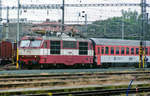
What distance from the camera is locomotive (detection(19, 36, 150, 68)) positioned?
81.6ft

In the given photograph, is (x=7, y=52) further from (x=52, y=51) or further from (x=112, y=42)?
(x=112, y=42)

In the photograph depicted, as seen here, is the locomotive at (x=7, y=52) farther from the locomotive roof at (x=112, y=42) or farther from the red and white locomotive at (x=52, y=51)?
the locomotive roof at (x=112, y=42)

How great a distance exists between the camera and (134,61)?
30.8 m

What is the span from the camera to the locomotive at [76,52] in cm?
2488

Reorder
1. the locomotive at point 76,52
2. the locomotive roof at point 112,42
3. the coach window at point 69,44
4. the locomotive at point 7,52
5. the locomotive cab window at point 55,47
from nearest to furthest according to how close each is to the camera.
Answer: the locomotive at point 76,52 → the locomotive cab window at point 55,47 → the coach window at point 69,44 → the locomotive roof at point 112,42 → the locomotive at point 7,52

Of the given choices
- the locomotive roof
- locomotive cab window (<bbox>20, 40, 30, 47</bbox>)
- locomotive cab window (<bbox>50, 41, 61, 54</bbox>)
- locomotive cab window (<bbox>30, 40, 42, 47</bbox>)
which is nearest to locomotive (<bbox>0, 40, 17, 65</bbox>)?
locomotive cab window (<bbox>20, 40, 30, 47</bbox>)

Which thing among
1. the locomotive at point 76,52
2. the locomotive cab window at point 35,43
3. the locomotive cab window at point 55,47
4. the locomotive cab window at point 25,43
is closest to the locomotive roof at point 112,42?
the locomotive at point 76,52

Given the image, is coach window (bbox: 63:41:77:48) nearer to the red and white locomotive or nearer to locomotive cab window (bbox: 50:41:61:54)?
the red and white locomotive

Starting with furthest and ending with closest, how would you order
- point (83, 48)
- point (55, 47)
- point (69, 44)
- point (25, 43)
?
point (83, 48)
point (69, 44)
point (25, 43)
point (55, 47)

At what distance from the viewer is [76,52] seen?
26.6m

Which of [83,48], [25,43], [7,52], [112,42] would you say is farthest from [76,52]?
[7,52]

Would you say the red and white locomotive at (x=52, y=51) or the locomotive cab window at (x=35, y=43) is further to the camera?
the locomotive cab window at (x=35, y=43)

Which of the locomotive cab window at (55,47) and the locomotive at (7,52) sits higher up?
the locomotive cab window at (55,47)

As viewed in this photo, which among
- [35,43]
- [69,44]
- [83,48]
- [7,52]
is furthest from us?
[7,52]
